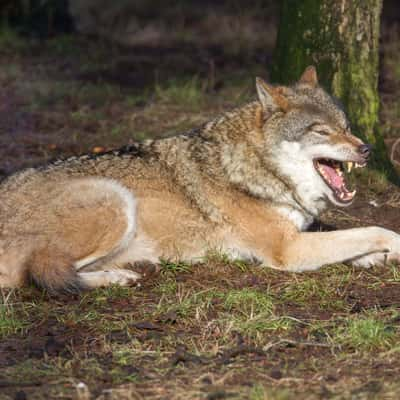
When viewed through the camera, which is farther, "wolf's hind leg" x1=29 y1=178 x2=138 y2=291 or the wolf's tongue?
the wolf's tongue

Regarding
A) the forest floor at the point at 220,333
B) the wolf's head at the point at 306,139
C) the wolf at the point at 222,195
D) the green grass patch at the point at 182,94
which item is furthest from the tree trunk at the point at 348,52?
the green grass patch at the point at 182,94

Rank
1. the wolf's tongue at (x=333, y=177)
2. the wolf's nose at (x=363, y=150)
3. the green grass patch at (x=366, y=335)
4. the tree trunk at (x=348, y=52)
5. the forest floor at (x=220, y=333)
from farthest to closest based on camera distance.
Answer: the tree trunk at (x=348, y=52)
the wolf's tongue at (x=333, y=177)
the wolf's nose at (x=363, y=150)
the green grass patch at (x=366, y=335)
the forest floor at (x=220, y=333)

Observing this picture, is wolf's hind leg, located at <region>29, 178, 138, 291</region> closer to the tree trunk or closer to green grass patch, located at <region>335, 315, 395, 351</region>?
green grass patch, located at <region>335, 315, 395, 351</region>

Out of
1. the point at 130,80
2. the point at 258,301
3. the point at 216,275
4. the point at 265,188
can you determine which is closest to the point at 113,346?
the point at 258,301

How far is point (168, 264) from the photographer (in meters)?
6.46

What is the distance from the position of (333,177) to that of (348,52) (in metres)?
2.26

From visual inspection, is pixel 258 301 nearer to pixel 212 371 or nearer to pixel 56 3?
pixel 212 371

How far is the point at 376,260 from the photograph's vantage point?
655 centimetres

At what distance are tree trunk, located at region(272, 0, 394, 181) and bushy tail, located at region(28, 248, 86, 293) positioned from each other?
141 inches

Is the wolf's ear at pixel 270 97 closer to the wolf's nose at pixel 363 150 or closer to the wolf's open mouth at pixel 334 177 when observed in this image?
the wolf's open mouth at pixel 334 177

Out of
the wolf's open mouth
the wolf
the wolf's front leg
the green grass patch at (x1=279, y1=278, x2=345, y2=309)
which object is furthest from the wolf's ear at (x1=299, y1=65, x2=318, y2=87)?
the green grass patch at (x1=279, y1=278, x2=345, y2=309)

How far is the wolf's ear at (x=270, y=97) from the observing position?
21.2 ft

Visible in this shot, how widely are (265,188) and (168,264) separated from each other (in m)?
0.91

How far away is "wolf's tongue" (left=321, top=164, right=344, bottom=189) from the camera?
6496 mm
